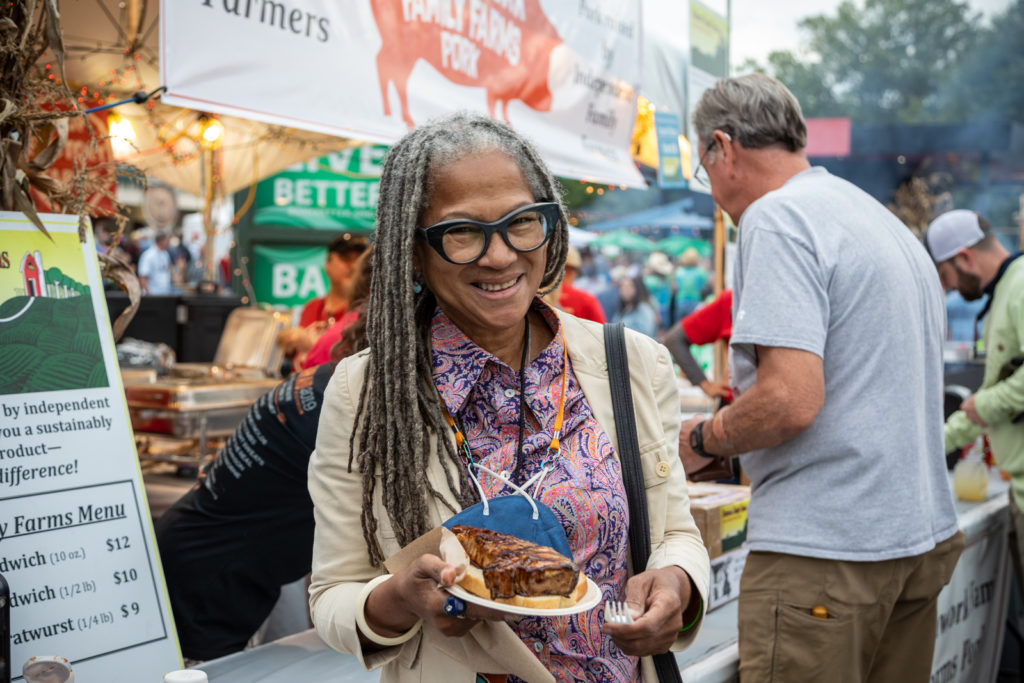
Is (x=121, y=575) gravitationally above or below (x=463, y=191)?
below

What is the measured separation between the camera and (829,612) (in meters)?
2.20

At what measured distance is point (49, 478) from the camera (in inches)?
74.2

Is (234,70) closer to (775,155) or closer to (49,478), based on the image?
(49,478)

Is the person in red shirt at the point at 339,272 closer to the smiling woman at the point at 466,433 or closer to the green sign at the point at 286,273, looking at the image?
the green sign at the point at 286,273

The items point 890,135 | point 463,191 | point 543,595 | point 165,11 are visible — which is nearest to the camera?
point 543,595

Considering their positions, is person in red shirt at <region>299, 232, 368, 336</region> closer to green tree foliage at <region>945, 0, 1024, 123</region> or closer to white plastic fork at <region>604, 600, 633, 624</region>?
white plastic fork at <region>604, 600, 633, 624</region>

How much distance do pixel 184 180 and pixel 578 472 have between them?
24.3 feet

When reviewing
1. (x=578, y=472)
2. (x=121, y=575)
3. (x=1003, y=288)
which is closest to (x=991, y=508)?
(x=1003, y=288)

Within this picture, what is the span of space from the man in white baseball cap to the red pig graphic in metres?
1.91

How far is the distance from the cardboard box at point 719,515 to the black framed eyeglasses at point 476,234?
1.70 meters

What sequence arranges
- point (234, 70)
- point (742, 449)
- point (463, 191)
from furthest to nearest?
point (234, 70)
point (742, 449)
point (463, 191)

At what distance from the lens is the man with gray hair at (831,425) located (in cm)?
218

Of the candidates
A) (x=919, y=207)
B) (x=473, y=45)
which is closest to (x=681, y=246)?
(x=919, y=207)

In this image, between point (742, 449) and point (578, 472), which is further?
point (742, 449)
